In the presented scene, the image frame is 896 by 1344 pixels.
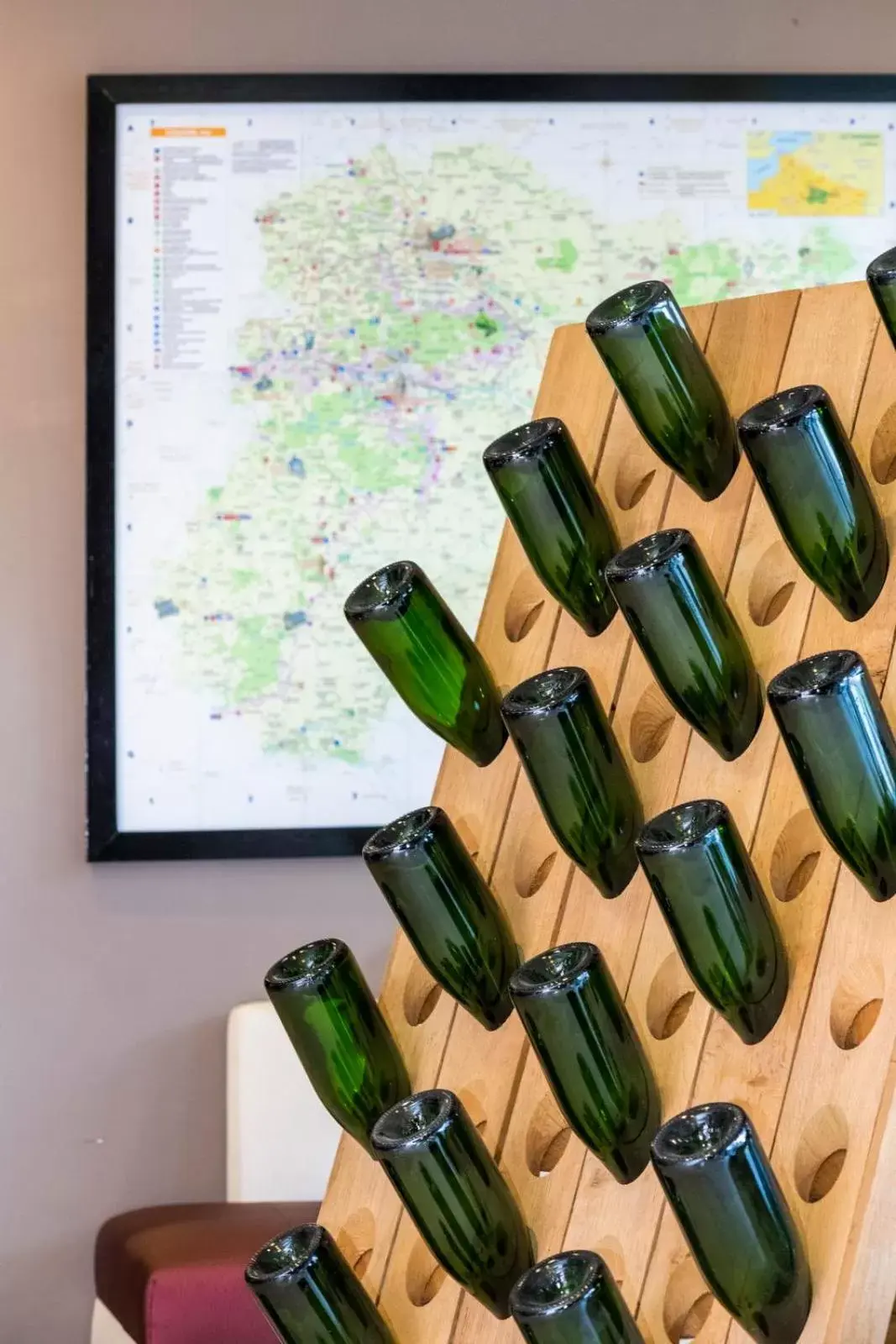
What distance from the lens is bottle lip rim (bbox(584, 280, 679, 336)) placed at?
61 cm

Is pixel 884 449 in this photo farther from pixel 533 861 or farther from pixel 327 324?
pixel 327 324

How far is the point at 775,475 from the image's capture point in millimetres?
547

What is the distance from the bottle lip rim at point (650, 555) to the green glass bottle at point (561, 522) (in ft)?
0.21

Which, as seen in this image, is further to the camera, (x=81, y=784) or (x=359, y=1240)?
(x=81, y=784)

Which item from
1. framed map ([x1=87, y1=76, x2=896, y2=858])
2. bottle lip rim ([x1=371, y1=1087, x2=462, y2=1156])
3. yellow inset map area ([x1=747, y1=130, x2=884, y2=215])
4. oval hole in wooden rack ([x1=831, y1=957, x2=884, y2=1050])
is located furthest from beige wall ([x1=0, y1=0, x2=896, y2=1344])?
oval hole in wooden rack ([x1=831, y1=957, x2=884, y2=1050])

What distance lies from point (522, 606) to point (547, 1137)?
25cm

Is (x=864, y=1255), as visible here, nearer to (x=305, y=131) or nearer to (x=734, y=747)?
(x=734, y=747)

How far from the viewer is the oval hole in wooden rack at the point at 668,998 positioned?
1.88 feet

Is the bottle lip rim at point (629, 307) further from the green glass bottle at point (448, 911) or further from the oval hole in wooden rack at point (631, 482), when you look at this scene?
the green glass bottle at point (448, 911)

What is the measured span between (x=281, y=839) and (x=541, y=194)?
114 cm

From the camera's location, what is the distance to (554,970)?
56 cm

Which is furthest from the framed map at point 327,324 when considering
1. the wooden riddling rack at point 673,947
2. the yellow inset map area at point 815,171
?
the wooden riddling rack at point 673,947

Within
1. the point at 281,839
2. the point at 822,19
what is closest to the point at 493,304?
the point at 822,19

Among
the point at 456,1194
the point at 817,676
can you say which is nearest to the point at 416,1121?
the point at 456,1194
